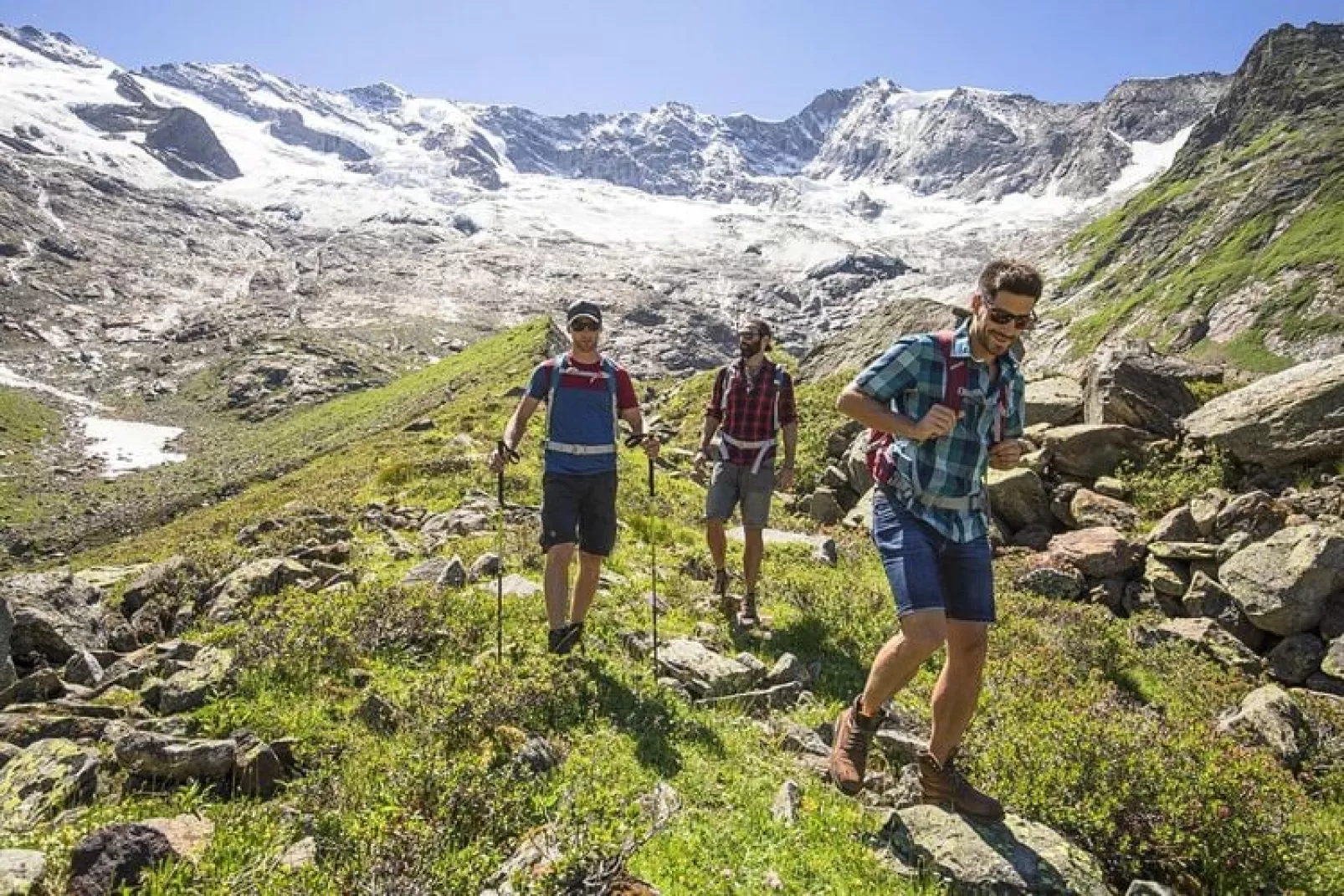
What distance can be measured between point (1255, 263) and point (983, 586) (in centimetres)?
15592

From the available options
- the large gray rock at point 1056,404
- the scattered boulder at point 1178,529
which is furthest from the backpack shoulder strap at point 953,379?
the large gray rock at point 1056,404

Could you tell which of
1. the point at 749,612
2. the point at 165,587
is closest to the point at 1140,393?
the point at 749,612

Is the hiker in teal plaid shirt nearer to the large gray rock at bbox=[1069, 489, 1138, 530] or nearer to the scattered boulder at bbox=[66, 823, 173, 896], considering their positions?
the scattered boulder at bbox=[66, 823, 173, 896]

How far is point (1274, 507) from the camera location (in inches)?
489

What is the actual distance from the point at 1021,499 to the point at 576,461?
396 inches

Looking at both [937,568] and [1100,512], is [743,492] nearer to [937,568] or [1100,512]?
[937,568]

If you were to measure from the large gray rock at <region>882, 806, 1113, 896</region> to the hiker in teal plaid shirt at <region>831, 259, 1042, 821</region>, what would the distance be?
18 cm

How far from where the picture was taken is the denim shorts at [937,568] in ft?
16.9

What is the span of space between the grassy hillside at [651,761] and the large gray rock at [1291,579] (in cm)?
120

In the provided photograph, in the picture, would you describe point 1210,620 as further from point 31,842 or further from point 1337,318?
point 1337,318

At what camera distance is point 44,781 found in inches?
206

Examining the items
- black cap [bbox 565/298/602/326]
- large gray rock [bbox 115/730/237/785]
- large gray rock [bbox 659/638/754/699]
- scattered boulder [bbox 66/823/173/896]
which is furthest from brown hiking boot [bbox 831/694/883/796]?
black cap [bbox 565/298/602/326]

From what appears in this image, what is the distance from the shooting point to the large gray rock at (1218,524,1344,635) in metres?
10.7

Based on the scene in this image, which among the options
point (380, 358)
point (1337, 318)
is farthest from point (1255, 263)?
point (380, 358)
